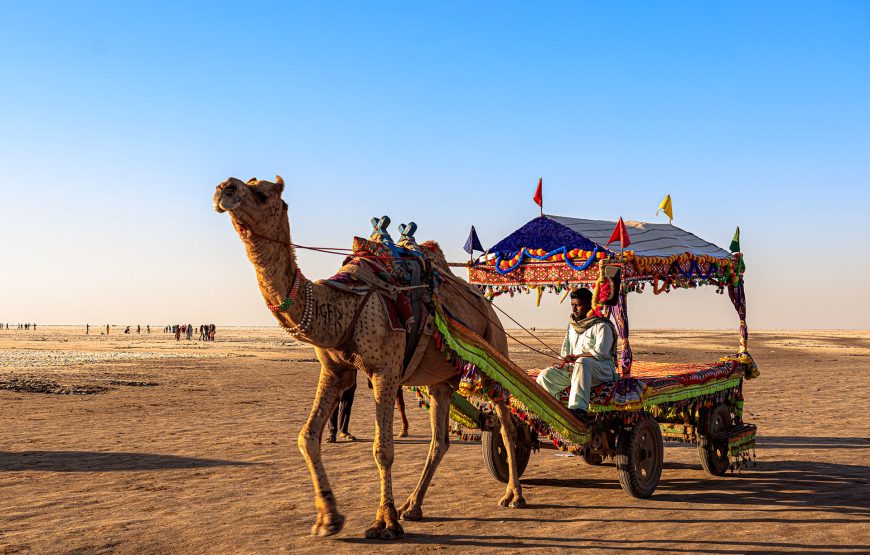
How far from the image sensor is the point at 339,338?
24.0 ft

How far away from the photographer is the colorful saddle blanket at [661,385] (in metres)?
9.38

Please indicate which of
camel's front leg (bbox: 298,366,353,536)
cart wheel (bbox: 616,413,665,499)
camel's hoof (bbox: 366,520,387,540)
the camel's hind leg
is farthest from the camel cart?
camel's hoof (bbox: 366,520,387,540)

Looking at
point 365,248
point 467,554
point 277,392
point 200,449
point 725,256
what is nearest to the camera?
point 467,554

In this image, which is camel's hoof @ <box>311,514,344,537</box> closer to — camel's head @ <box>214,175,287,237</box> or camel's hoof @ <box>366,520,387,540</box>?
camel's hoof @ <box>366,520,387,540</box>

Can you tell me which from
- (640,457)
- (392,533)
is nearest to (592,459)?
(640,457)

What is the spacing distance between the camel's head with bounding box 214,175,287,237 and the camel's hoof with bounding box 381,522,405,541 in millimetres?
3028

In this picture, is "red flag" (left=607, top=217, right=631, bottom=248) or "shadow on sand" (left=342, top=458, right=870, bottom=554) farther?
"red flag" (left=607, top=217, right=631, bottom=248)

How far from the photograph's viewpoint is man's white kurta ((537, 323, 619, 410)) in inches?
368

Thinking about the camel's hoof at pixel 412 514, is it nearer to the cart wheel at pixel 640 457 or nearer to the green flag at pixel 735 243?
the cart wheel at pixel 640 457

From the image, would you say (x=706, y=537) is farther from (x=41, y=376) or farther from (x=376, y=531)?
(x=41, y=376)

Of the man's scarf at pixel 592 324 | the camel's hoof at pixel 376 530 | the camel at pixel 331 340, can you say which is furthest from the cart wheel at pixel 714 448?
the camel's hoof at pixel 376 530

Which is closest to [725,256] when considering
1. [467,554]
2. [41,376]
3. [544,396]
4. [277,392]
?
[544,396]

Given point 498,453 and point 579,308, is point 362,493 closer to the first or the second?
point 498,453

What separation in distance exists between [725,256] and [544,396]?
5248 mm
